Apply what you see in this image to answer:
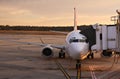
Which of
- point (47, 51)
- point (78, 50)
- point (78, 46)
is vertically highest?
point (78, 46)

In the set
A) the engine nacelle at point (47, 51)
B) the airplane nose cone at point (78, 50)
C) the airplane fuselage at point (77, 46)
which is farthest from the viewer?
the engine nacelle at point (47, 51)

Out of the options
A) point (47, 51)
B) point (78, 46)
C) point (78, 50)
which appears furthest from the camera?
point (47, 51)

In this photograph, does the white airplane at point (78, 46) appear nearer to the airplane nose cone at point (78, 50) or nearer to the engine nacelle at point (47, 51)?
the airplane nose cone at point (78, 50)

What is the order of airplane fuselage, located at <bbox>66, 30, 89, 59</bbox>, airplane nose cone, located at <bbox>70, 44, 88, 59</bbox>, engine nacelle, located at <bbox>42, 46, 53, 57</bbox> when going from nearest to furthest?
1. airplane nose cone, located at <bbox>70, 44, 88, 59</bbox>
2. airplane fuselage, located at <bbox>66, 30, 89, 59</bbox>
3. engine nacelle, located at <bbox>42, 46, 53, 57</bbox>

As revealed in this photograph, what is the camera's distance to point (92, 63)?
3158cm

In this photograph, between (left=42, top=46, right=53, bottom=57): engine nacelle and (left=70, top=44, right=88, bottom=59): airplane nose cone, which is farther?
(left=42, top=46, right=53, bottom=57): engine nacelle

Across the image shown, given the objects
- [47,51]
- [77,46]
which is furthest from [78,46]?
[47,51]

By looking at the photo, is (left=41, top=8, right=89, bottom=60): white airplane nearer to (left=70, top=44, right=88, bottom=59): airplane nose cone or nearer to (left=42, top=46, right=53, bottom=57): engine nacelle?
(left=70, top=44, right=88, bottom=59): airplane nose cone

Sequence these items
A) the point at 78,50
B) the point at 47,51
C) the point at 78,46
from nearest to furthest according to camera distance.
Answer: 1. the point at 78,50
2. the point at 78,46
3. the point at 47,51

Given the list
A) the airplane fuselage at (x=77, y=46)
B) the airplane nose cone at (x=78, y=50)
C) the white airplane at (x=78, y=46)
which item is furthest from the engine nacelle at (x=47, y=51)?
the airplane nose cone at (x=78, y=50)

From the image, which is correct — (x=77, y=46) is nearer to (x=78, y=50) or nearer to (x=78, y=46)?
(x=78, y=46)

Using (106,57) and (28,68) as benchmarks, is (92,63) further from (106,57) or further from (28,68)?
(28,68)

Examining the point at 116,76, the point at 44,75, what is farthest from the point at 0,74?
the point at 116,76

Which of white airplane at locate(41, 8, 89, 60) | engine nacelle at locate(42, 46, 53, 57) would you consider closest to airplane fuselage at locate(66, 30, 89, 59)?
white airplane at locate(41, 8, 89, 60)
